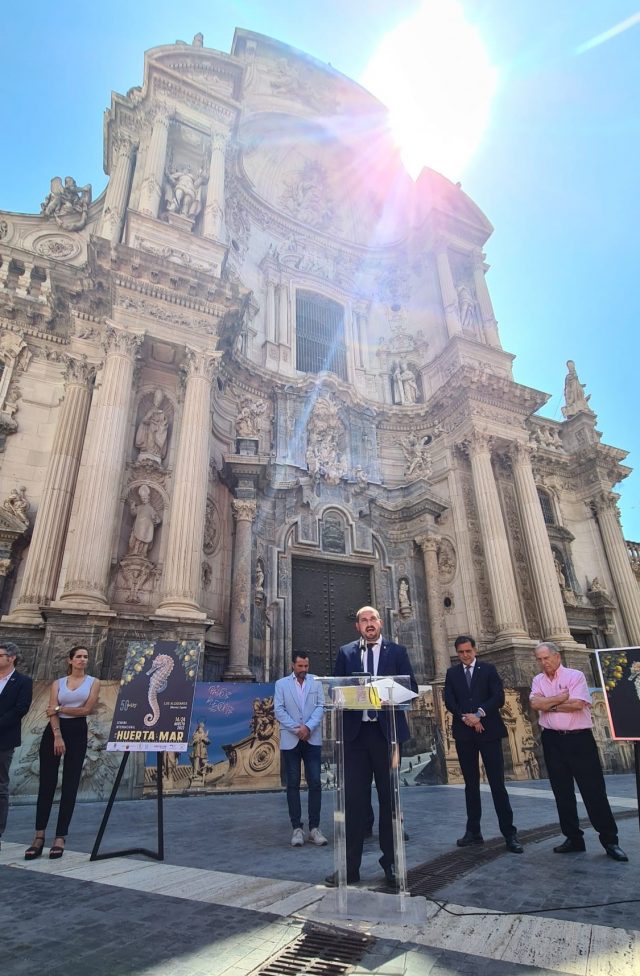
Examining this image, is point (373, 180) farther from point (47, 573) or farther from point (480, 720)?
point (480, 720)

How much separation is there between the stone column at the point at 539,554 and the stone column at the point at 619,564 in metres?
4.66

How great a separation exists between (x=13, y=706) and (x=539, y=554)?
50.5ft

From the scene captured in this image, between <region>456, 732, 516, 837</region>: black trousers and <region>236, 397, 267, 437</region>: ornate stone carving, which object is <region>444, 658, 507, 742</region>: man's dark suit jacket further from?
<region>236, 397, 267, 437</region>: ornate stone carving

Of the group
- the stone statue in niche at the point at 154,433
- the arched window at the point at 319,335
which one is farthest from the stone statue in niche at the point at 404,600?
the arched window at the point at 319,335

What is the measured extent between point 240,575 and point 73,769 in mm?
9061

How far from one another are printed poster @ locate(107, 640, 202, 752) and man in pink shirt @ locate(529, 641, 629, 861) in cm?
323

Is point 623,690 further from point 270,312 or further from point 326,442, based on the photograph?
point 270,312

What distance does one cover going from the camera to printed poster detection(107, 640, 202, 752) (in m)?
4.90

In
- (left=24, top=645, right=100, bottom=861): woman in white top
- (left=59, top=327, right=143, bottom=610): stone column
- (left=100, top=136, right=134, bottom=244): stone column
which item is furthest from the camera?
(left=100, top=136, right=134, bottom=244): stone column

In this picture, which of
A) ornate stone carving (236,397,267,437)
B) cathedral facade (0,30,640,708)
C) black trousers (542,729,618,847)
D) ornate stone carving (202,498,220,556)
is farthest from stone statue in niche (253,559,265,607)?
black trousers (542,729,618,847)

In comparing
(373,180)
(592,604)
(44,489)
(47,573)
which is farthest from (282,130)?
(592,604)

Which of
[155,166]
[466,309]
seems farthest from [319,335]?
[155,166]

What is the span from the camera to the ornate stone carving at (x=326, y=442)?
17.5 m

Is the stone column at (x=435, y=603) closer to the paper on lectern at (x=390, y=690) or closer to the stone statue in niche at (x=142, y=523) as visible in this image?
the stone statue in niche at (x=142, y=523)
